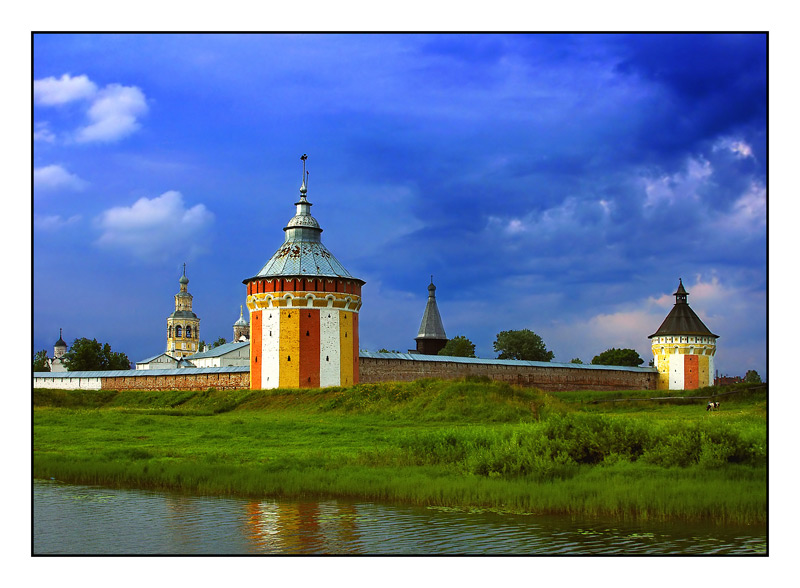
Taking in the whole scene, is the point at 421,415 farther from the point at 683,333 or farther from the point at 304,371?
the point at 683,333

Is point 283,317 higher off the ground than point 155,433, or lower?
higher

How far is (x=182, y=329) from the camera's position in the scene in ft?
274

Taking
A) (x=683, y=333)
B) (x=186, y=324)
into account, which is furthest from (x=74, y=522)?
(x=186, y=324)

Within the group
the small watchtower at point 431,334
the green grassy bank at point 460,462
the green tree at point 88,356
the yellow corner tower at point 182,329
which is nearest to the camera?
the green grassy bank at point 460,462

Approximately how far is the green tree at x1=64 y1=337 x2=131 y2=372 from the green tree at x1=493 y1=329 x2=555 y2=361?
90.8 feet

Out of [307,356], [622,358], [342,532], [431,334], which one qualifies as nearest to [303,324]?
[307,356]

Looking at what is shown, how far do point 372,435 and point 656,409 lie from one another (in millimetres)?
13139

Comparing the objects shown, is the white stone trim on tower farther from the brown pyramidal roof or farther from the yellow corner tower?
the yellow corner tower

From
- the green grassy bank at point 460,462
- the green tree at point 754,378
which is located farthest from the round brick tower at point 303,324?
the green tree at point 754,378

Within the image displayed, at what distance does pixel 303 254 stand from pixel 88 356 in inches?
996

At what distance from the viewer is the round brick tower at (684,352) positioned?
47781 millimetres

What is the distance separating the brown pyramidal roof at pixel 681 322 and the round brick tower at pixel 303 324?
2130 centimetres

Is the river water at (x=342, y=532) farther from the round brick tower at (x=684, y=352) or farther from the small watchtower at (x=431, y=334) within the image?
the small watchtower at (x=431, y=334)

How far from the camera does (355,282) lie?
35438 mm
